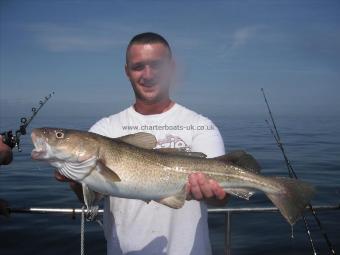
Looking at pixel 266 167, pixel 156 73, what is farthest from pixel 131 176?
pixel 266 167

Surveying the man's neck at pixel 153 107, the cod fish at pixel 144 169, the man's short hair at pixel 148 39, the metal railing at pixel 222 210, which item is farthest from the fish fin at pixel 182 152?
the metal railing at pixel 222 210

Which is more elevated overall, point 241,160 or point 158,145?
point 158,145

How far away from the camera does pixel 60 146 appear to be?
12.8 ft

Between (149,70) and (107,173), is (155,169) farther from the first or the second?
(149,70)

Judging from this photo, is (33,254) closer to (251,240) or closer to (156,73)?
(251,240)

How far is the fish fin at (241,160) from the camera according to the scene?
4.14 meters

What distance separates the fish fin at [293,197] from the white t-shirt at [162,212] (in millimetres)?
811

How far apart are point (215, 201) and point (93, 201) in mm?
1325

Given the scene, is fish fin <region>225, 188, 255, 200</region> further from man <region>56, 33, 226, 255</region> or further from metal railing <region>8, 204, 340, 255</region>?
metal railing <region>8, 204, 340, 255</region>

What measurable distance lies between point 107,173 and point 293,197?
1985 mm

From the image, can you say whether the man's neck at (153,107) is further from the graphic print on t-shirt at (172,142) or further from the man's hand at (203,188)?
the man's hand at (203,188)

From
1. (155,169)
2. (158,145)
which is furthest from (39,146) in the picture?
(158,145)

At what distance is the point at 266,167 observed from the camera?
17.9 metres

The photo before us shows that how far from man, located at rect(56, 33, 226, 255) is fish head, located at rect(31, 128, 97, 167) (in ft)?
0.90
